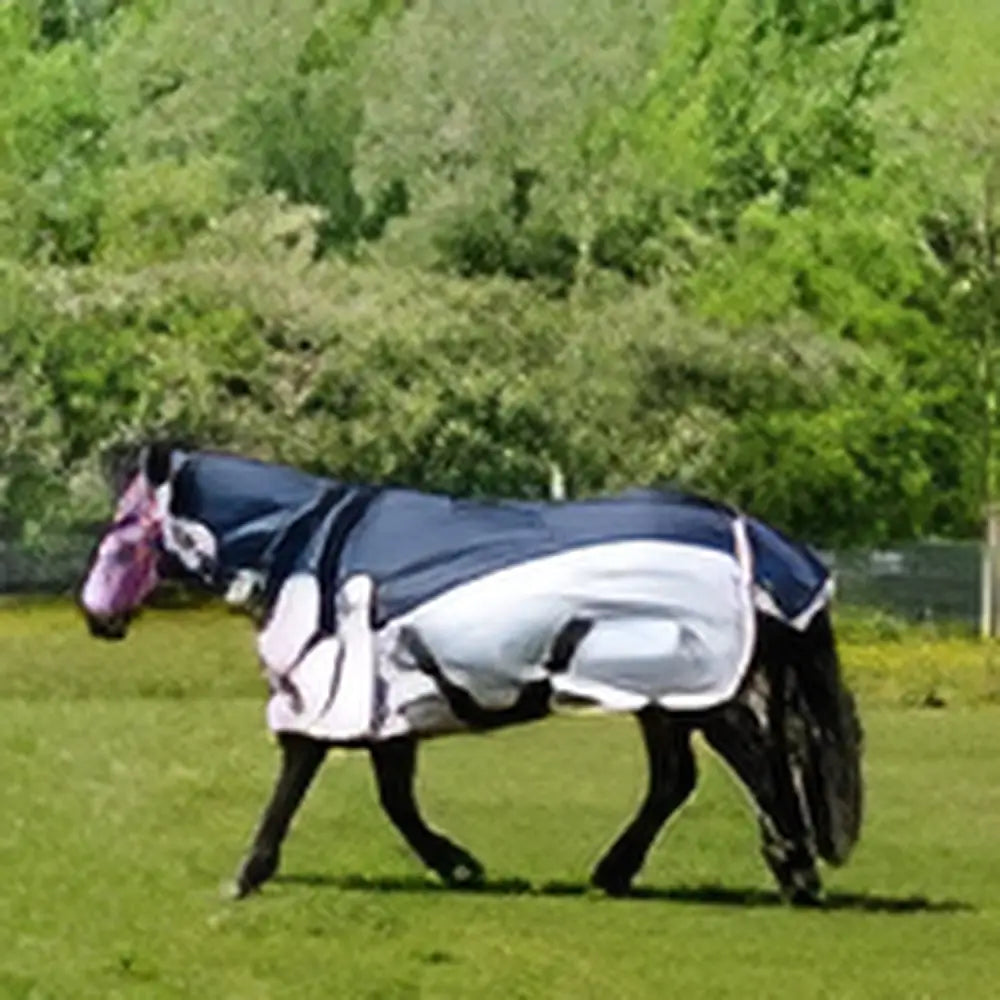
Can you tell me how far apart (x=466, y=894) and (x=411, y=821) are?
1.09 feet

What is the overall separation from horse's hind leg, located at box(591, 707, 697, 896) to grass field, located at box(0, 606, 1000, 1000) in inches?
3.7

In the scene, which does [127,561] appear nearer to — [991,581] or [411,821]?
[411,821]

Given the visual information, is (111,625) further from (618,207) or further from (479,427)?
(618,207)

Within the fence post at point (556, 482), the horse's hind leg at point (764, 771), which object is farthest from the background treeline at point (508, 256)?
the horse's hind leg at point (764, 771)

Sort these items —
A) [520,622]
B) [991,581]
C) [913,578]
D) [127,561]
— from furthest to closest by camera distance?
[913,578] → [991,581] → [127,561] → [520,622]

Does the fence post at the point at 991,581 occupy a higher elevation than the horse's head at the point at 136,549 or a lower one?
lower

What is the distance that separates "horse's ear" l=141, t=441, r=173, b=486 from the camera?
465 inches

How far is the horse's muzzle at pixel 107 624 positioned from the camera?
12.1 m

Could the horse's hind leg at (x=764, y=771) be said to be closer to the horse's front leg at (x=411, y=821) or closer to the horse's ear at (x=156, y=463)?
the horse's front leg at (x=411, y=821)

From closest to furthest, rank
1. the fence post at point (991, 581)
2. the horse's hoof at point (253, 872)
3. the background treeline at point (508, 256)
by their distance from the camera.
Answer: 1. the horse's hoof at point (253, 872)
2. the background treeline at point (508, 256)
3. the fence post at point (991, 581)

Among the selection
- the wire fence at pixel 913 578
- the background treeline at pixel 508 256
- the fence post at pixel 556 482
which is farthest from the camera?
the wire fence at pixel 913 578

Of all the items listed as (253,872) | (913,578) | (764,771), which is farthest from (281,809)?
(913,578)

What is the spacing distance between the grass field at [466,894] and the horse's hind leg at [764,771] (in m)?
0.24

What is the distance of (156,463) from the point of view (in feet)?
39.0
